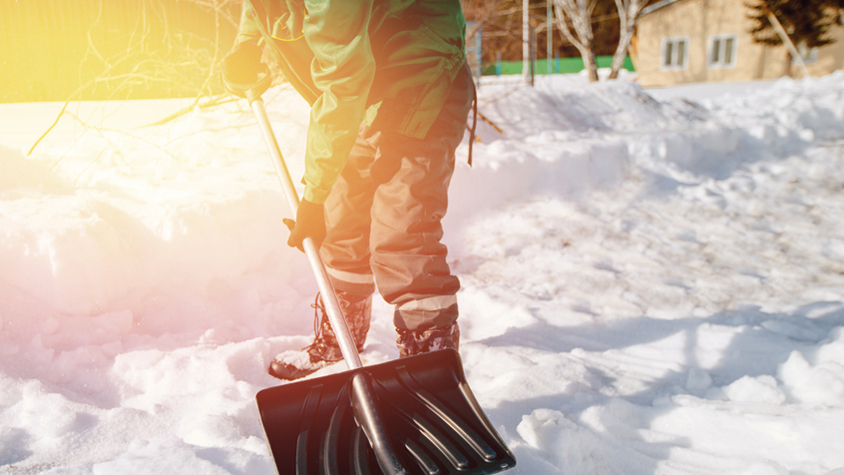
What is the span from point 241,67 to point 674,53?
19.5m

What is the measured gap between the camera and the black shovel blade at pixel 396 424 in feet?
3.56

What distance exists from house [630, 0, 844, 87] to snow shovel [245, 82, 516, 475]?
58.9 feet

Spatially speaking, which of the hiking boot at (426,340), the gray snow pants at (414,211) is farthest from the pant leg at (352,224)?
the hiking boot at (426,340)

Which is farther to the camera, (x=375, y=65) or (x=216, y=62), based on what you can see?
(x=216, y=62)

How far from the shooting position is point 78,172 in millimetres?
2492

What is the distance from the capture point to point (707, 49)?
56.3ft

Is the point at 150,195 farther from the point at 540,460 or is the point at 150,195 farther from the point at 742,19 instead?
the point at 742,19

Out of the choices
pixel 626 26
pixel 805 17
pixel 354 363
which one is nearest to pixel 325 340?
pixel 354 363

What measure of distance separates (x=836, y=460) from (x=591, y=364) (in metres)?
0.69

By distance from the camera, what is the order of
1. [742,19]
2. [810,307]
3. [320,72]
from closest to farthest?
[320,72] → [810,307] → [742,19]

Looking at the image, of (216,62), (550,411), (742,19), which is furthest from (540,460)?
(742,19)

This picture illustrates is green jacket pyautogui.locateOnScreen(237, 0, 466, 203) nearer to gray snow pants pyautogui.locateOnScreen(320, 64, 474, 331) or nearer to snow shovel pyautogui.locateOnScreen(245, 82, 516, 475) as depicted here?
gray snow pants pyautogui.locateOnScreen(320, 64, 474, 331)

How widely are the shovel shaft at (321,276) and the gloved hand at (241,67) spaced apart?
5cm

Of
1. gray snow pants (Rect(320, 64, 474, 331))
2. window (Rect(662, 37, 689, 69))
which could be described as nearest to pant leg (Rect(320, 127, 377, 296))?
gray snow pants (Rect(320, 64, 474, 331))
